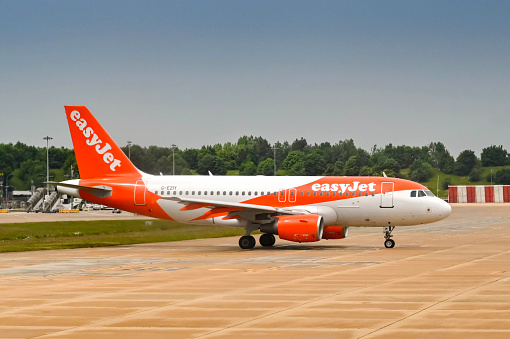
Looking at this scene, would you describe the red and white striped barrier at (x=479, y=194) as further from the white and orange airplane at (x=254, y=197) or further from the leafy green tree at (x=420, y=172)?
the white and orange airplane at (x=254, y=197)

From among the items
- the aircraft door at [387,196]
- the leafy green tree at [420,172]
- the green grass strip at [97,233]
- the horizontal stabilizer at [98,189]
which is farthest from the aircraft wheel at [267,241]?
the leafy green tree at [420,172]

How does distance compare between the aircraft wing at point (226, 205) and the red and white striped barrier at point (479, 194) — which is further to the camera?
the red and white striped barrier at point (479, 194)

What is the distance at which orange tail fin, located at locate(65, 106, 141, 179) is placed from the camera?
42.8 m

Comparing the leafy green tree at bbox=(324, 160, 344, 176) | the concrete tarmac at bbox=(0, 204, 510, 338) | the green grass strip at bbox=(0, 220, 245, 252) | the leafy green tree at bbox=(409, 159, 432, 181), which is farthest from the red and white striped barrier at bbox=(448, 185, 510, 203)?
the concrete tarmac at bbox=(0, 204, 510, 338)

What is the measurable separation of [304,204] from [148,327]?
24667 mm

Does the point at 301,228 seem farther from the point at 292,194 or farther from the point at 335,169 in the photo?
the point at 335,169

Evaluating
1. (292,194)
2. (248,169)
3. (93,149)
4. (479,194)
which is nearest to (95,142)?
(93,149)

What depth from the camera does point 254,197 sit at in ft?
132

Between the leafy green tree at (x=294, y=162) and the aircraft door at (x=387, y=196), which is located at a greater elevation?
the leafy green tree at (x=294, y=162)

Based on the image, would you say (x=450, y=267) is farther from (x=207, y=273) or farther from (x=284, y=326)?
(x=284, y=326)

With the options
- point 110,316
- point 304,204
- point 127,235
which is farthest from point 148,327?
point 127,235

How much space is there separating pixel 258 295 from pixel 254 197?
803 inches

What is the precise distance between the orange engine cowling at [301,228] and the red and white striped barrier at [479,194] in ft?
407

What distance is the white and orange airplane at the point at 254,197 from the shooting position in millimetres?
38625
